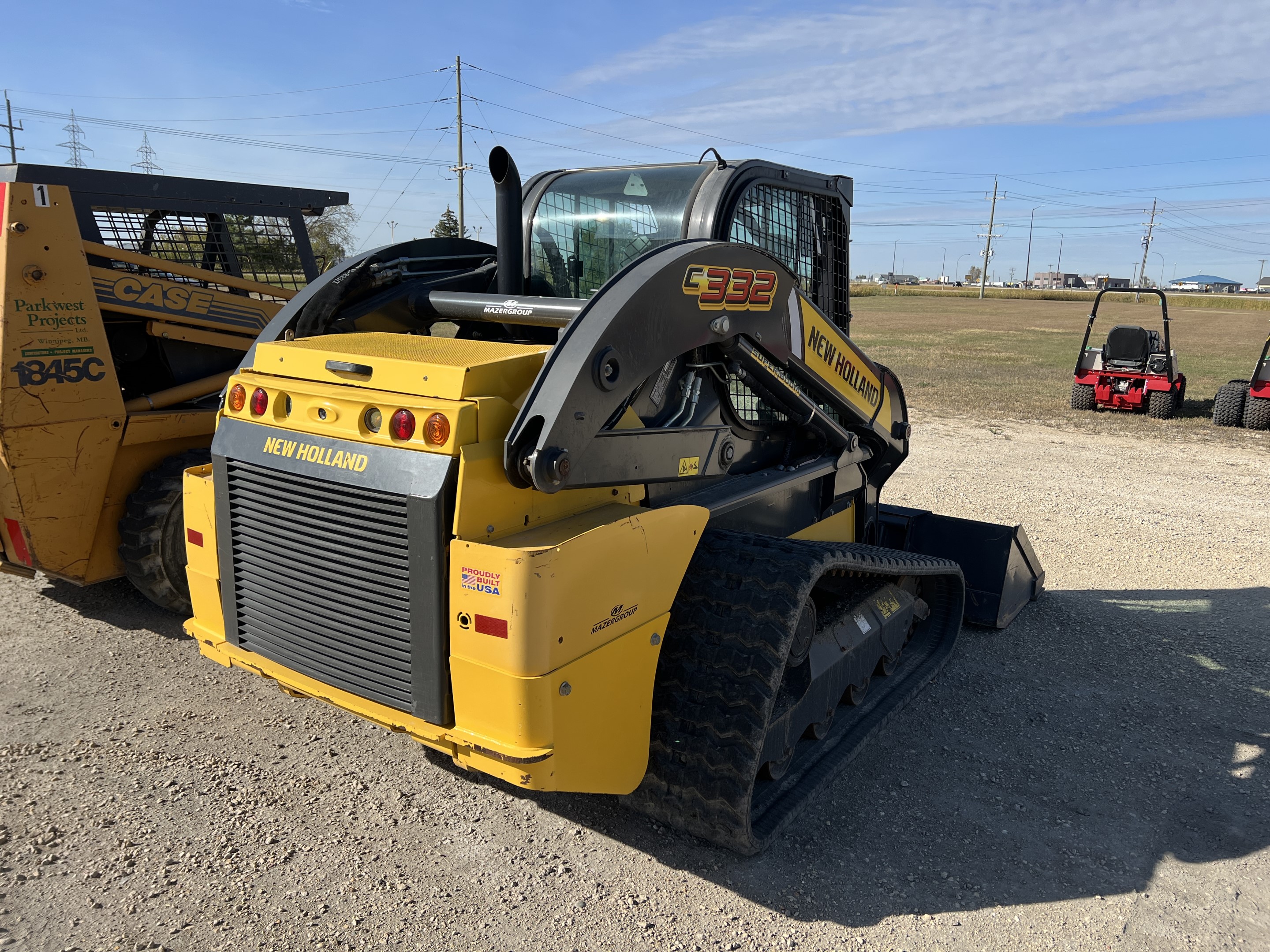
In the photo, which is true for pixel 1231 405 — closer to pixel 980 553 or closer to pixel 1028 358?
pixel 980 553

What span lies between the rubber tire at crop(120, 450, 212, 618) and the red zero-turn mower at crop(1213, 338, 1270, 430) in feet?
42.5

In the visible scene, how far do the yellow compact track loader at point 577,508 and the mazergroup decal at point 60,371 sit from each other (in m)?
1.63

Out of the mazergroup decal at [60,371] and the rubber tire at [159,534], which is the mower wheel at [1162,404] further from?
the mazergroup decal at [60,371]

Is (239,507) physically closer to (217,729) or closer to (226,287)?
(217,729)

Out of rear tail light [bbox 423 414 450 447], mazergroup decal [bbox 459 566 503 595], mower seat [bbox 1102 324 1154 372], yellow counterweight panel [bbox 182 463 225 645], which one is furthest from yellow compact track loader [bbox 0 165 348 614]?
mower seat [bbox 1102 324 1154 372]

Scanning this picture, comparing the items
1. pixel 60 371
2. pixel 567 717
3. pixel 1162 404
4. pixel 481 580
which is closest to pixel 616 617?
pixel 567 717

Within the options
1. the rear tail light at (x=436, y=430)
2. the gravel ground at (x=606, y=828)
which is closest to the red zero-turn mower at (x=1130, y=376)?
the gravel ground at (x=606, y=828)

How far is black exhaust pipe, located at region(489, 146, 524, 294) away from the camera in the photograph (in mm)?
3391

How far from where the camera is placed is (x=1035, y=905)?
306 cm

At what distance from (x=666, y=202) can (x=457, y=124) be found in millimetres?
36468

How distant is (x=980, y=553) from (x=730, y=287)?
3.09 m

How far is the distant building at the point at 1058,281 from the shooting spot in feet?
421

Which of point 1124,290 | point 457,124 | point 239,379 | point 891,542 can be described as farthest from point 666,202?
point 457,124

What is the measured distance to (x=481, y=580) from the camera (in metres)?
2.50
